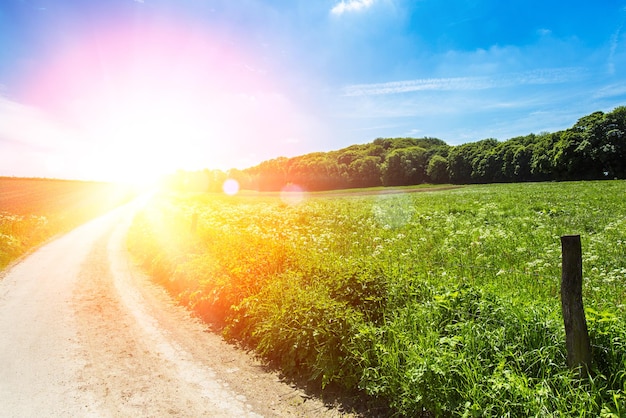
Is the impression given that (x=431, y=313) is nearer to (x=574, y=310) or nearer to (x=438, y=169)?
(x=574, y=310)

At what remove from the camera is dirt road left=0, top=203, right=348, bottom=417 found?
5570 millimetres

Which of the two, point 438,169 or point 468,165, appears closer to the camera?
point 468,165

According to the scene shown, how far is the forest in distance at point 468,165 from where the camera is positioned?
59031 millimetres

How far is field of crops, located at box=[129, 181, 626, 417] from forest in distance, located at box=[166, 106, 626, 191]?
195 feet

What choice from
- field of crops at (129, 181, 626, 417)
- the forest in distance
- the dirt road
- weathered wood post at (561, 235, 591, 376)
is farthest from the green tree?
weathered wood post at (561, 235, 591, 376)

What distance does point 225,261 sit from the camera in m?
11.6

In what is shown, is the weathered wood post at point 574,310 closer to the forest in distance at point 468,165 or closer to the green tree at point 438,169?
the forest in distance at point 468,165

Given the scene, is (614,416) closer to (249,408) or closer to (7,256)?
(249,408)

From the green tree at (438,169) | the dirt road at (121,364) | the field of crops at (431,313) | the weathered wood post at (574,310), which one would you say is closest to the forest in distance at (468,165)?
the green tree at (438,169)

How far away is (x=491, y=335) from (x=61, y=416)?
6694 millimetres

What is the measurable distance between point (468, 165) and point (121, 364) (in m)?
106

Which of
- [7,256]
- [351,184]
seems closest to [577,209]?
[7,256]

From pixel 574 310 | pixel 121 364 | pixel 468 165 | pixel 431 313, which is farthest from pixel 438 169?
pixel 121 364

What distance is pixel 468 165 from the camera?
99.8m
